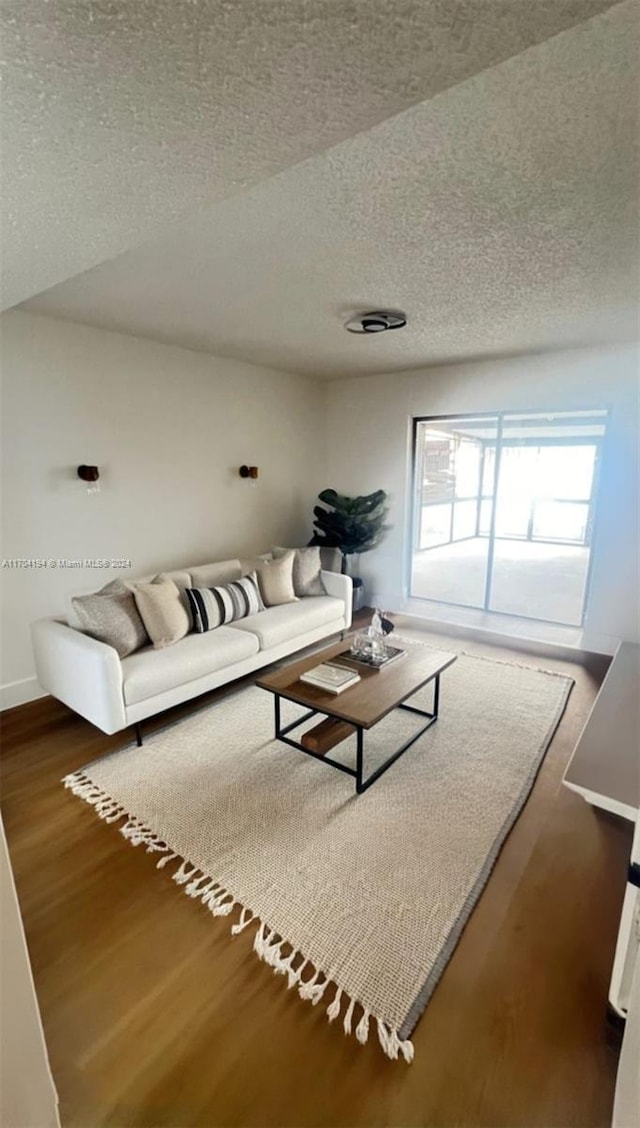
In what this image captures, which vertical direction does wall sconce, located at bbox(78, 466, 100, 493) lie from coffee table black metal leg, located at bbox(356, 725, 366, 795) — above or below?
above

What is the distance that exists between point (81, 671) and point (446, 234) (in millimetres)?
2726

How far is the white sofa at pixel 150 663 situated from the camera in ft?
8.00

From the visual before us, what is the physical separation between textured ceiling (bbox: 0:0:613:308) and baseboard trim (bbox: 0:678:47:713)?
9.14 ft

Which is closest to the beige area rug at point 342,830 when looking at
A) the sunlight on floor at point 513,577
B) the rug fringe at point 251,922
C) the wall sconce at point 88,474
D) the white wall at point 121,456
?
the rug fringe at point 251,922

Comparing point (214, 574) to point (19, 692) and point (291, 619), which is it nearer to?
point (291, 619)

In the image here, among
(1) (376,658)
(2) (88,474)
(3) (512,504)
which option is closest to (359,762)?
(1) (376,658)

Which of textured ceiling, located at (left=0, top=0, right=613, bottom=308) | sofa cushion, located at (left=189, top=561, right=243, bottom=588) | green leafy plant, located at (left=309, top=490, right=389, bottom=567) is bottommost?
→ sofa cushion, located at (left=189, top=561, right=243, bottom=588)

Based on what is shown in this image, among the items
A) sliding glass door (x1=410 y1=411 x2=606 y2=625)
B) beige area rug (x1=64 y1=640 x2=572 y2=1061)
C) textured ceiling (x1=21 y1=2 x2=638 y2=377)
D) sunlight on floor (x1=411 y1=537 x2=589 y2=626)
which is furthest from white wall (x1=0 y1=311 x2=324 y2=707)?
sunlight on floor (x1=411 y1=537 x2=589 y2=626)

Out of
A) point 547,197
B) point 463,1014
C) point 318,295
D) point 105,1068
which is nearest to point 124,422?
point 318,295

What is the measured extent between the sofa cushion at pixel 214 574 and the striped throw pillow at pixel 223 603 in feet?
0.28

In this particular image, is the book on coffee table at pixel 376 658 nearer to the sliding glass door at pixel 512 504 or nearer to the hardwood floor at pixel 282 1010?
the hardwood floor at pixel 282 1010

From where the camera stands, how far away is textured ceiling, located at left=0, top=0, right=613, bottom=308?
704 mm

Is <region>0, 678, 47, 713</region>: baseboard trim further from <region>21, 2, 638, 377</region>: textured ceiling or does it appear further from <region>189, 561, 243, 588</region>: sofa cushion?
<region>21, 2, 638, 377</region>: textured ceiling

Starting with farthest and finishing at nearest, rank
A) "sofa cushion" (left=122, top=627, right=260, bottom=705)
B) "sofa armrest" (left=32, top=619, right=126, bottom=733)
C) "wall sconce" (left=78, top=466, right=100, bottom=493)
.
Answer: "wall sconce" (left=78, top=466, right=100, bottom=493)
"sofa cushion" (left=122, top=627, right=260, bottom=705)
"sofa armrest" (left=32, top=619, right=126, bottom=733)
